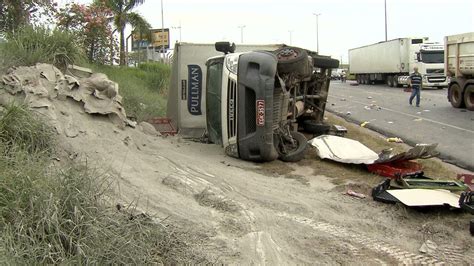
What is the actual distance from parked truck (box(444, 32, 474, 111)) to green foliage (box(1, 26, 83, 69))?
15.0 m

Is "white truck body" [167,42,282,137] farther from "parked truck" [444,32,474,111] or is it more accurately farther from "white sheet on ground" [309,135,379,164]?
"parked truck" [444,32,474,111]

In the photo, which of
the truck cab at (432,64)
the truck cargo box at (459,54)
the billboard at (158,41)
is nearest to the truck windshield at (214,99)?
the truck cargo box at (459,54)

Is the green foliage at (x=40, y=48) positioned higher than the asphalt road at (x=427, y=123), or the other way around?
the green foliage at (x=40, y=48)

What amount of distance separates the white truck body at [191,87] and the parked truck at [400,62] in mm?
25510

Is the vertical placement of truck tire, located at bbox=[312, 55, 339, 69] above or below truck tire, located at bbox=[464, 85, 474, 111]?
above

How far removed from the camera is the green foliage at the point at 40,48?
8089mm

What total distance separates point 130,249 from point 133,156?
3.40m

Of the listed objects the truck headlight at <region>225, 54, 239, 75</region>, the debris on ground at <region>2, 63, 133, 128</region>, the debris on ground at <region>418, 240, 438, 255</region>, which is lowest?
the debris on ground at <region>418, 240, 438, 255</region>

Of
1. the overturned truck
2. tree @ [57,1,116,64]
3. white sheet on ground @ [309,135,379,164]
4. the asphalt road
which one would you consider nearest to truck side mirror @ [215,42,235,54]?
the overturned truck

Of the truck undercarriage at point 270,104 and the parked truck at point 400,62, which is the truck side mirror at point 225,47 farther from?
the parked truck at point 400,62

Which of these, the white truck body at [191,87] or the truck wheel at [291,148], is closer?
the truck wheel at [291,148]

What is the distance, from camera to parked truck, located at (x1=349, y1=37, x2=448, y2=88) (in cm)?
3391

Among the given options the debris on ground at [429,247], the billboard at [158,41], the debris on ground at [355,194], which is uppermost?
the billboard at [158,41]

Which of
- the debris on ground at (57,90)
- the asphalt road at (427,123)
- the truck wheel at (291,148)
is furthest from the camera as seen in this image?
the asphalt road at (427,123)
